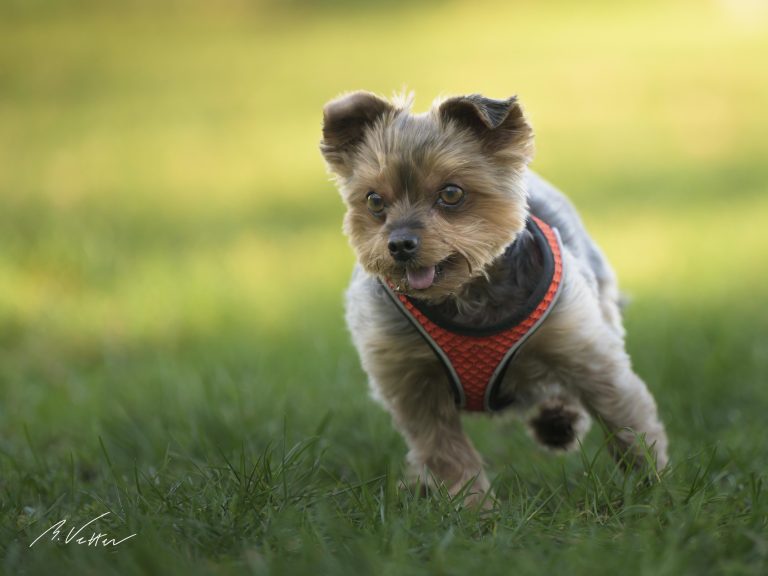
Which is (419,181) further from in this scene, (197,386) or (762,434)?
(197,386)

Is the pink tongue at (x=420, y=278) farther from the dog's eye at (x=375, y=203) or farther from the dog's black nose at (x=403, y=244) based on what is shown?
the dog's eye at (x=375, y=203)

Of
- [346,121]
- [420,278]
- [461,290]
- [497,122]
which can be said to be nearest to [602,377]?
[461,290]

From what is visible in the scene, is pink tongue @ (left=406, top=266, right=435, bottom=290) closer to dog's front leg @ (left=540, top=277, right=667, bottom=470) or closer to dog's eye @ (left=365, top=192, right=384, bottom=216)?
dog's eye @ (left=365, top=192, right=384, bottom=216)

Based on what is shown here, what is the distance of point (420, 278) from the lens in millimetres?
4262

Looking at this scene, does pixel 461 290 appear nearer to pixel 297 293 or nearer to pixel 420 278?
pixel 420 278

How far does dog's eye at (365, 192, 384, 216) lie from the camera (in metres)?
4.45

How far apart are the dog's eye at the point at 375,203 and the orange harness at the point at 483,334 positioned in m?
0.32

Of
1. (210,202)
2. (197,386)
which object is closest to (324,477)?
(197,386)

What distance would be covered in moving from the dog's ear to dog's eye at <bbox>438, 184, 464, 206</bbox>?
0.88ft

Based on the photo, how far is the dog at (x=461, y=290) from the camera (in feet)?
14.1

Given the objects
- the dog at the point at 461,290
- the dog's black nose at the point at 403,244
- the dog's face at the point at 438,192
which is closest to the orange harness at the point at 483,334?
the dog at the point at 461,290
